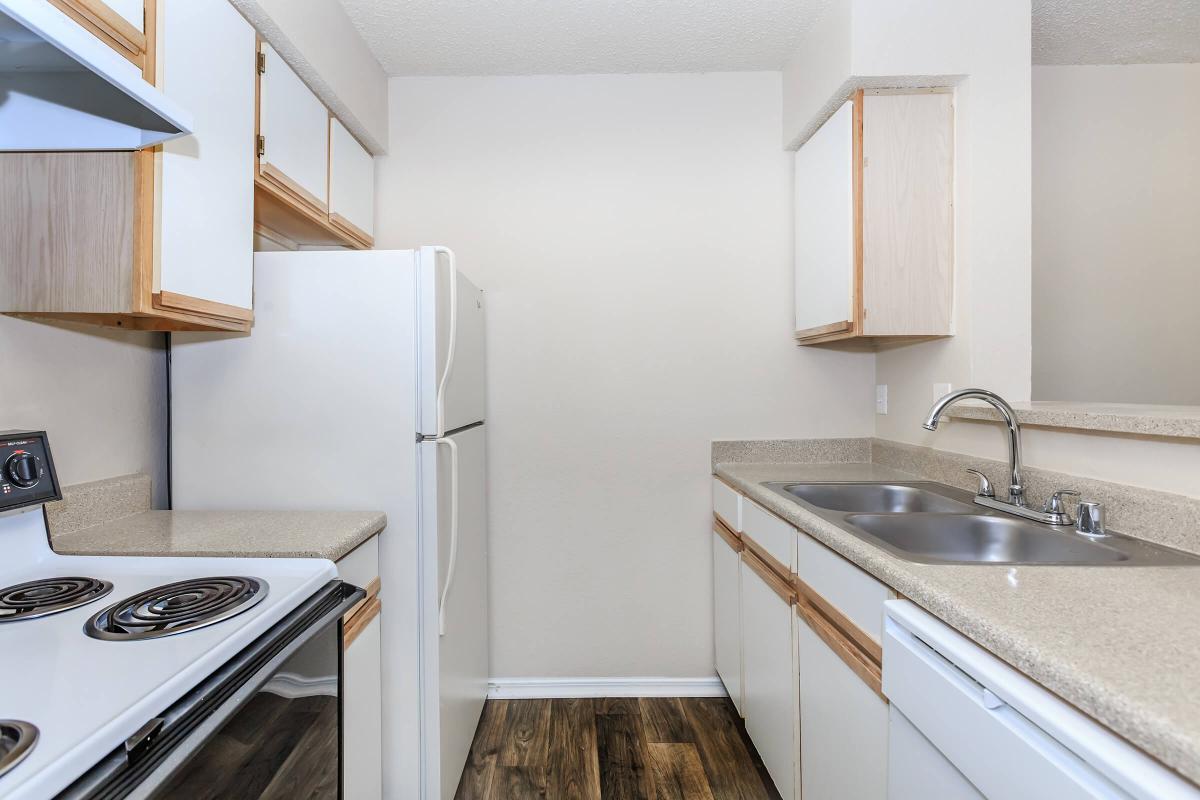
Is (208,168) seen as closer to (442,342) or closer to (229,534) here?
(442,342)

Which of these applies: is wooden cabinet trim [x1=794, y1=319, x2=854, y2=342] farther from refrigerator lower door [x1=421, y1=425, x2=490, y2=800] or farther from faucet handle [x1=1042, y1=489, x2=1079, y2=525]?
refrigerator lower door [x1=421, y1=425, x2=490, y2=800]

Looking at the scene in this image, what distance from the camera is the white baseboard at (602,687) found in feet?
8.02

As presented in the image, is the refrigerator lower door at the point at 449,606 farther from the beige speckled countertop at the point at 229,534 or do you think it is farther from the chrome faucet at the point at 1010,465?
the chrome faucet at the point at 1010,465

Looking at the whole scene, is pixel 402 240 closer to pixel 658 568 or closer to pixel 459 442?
pixel 459 442

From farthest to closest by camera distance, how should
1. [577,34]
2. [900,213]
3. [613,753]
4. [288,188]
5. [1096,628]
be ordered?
[577,34], [613,753], [900,213], [288,188], [1096,628]

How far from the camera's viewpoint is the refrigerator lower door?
1.67m

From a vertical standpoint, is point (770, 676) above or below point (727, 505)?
below

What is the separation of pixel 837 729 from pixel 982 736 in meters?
0.59

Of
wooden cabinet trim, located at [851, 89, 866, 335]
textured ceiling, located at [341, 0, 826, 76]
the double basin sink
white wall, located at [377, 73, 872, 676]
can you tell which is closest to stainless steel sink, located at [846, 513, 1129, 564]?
the double basin sink

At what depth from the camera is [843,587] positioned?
1271 millimetres

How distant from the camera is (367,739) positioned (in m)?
1.43

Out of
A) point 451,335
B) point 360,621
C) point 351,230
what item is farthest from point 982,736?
point 351,230

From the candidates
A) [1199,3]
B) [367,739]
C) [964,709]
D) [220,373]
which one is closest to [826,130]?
[1199,3]

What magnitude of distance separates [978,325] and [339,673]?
A: 2.02m
